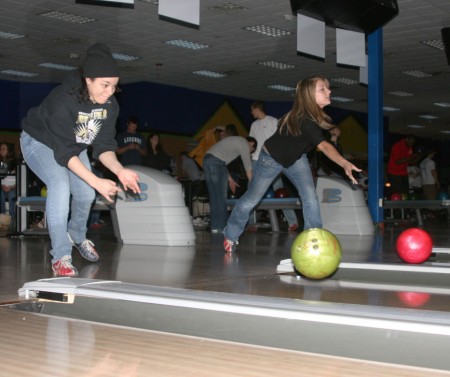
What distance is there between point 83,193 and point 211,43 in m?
8.69

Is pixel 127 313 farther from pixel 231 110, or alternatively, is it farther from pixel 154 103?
pixel 231 110

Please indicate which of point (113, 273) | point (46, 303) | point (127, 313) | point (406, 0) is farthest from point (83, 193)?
point (406, 0)

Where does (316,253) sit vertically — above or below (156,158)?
below

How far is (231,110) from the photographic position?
18.2 metres

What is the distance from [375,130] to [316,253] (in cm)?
628

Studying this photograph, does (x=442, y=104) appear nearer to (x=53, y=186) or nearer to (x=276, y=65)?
(x=276, y=65)

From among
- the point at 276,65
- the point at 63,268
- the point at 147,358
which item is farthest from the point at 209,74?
the point at 147,358

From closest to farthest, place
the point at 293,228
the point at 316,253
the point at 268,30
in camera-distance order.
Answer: the point at 316,253, the point at 293,228, the point at 268,30

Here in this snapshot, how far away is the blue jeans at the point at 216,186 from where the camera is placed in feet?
24.5

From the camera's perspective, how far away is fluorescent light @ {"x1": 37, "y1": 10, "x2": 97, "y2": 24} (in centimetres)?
1031

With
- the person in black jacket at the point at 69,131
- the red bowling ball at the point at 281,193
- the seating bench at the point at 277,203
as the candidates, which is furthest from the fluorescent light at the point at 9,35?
the person in black jacket at the point at 69,131

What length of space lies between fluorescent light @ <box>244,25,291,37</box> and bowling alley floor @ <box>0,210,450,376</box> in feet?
20.1

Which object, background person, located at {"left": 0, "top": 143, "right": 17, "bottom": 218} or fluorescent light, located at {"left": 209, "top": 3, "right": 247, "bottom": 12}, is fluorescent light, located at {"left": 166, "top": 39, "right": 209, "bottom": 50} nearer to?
fluorescent light, located at {"left": 209, "top": 3, "right": 247, "bottom": 12}

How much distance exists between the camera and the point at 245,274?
3758mm
